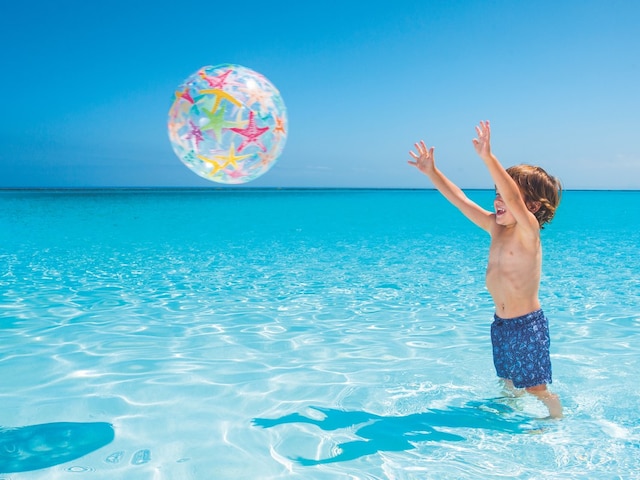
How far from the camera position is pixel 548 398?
10.8ft

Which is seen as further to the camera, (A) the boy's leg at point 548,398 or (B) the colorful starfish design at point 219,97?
(B) the colorful starfish design at point 219,97

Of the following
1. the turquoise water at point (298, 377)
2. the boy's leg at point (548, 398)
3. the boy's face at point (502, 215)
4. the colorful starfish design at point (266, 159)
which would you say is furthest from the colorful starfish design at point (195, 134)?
the boy's leg at point (548, 398)

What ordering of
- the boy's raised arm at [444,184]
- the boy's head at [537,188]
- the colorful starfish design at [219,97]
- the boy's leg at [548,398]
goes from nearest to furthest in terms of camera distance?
1. the boy's head at [537,188]
2. the boy's leg at [548,398]
3. the boy's raised arm at [444,184]
4. the colorful starfish design at [219,97]

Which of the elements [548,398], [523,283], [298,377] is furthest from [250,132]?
[548,398]

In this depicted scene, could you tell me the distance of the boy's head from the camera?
3109 mm

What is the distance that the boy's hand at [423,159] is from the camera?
11.5 ft

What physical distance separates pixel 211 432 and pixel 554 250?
36.1 ft

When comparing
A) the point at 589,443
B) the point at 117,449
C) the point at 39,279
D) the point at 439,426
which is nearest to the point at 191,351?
the point at 117,449

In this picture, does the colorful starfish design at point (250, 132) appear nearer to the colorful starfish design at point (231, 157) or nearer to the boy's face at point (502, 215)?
the colorful starfish design at point (231, 157)

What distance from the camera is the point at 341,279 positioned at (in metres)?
8.44

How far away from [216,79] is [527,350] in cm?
260

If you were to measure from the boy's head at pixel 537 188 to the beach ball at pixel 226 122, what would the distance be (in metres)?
1.70

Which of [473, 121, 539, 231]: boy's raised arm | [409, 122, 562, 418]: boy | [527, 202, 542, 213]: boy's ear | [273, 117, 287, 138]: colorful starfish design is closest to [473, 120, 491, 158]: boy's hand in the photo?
[473, 121, 539, 231]: boy's raised arm

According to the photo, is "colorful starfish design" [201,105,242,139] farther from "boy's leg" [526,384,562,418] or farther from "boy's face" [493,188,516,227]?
"boy's leg" [526,384,562,418]
